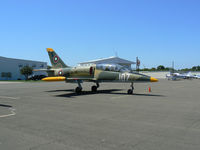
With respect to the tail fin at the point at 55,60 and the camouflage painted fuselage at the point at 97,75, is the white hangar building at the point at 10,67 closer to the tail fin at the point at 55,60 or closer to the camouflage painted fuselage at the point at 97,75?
the tail fin at the point at 55,60

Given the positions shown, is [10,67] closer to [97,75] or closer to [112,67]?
[97,75]

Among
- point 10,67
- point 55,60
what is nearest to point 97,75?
point 55,60

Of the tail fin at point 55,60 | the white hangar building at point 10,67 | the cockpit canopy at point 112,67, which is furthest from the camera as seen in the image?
the white hangar building at point 10,67

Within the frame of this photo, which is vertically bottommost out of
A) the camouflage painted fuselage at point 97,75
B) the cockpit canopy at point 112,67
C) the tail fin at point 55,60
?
the camouflage painted fuselage at point 97,75

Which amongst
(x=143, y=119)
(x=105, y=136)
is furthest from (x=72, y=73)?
(x=105, y=136)

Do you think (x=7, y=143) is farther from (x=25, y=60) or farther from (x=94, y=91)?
(x=25, y=60)

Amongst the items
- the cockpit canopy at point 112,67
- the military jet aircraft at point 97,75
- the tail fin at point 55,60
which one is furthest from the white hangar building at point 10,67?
the cockpit canopy at point 112,67

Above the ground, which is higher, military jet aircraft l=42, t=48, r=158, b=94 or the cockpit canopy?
the cockpit canopy

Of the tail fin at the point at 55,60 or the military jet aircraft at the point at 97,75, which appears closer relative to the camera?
the military jet aircraft at the point at 97,75

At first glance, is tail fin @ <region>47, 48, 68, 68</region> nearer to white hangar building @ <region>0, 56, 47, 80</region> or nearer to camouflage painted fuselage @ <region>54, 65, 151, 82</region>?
camouflage painted fuselage @ <region>54, 65, 151, 82</region>

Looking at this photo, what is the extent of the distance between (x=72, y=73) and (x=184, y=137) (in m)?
15.8

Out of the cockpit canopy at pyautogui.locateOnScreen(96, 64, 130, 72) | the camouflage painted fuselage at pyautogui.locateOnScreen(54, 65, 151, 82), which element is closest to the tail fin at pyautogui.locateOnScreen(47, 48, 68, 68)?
the camouflage painted fuselage at pyautogui.locateOnScreen(54, 65, 151, 82)

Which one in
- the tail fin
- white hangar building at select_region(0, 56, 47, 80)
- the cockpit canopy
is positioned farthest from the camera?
white hangar building at select_region(0, 56, 47, 80)

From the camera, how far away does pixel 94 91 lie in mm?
20328
